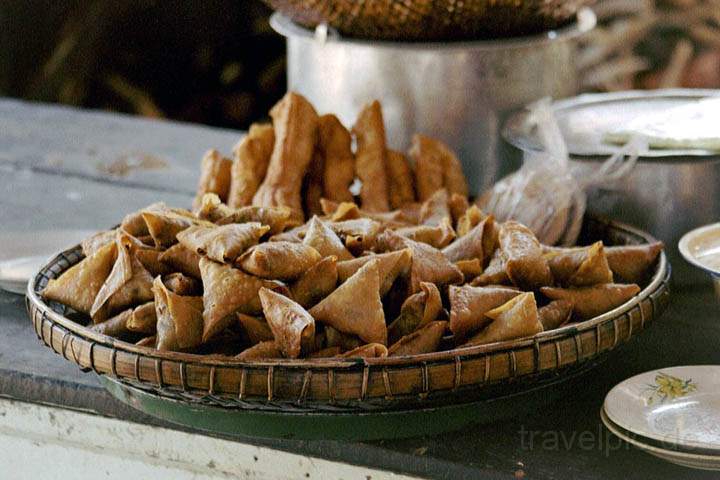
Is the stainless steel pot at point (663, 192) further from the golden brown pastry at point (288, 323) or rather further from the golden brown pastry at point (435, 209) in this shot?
the golden brown pastry at point (288, 323)

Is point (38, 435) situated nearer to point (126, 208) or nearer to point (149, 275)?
point (149, 275)

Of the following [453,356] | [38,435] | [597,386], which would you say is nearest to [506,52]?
[597,386]

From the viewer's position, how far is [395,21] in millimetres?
1468

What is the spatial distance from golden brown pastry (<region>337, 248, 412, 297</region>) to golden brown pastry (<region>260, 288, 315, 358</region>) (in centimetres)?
8

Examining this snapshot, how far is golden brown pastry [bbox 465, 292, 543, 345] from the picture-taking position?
920mm

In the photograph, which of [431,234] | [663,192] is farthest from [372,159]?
[663,192]

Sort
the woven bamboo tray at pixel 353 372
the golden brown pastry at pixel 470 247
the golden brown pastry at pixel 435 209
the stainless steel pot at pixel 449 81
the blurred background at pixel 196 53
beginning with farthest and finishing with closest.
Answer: the blurred background at pixel 196 53
the stainless steel pot at pixel 449 81
the golden brown pastry at pixel 435 209
the golden brown pastry at pixel 470 247
the woven bamboo tray at pixel 353 372

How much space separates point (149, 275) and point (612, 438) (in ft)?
1.56

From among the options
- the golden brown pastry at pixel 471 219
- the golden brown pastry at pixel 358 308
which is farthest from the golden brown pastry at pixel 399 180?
the golden brown pastry at pixel 358 308

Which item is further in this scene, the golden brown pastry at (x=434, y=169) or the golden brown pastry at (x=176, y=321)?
the golden brown pastry at (x=434, y=169)

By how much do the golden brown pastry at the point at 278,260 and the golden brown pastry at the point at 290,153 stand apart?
323mm

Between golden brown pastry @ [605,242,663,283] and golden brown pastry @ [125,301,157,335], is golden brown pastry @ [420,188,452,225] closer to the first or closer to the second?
golden brown pastry @ [605,242,663,283]

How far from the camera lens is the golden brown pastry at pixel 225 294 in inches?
36.7

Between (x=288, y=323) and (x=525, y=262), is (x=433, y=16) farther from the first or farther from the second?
(x=288, y=323)
